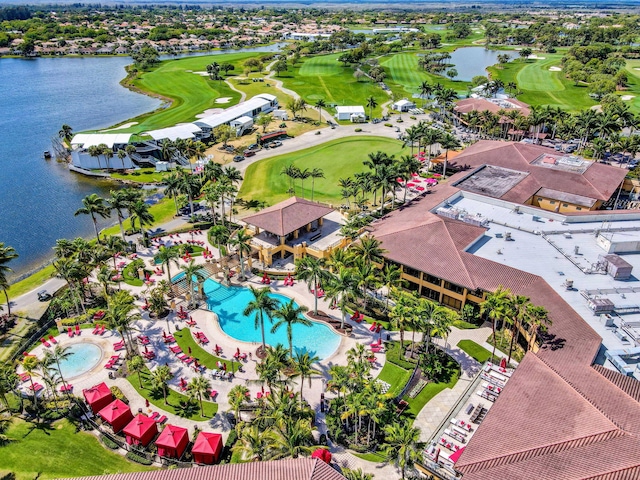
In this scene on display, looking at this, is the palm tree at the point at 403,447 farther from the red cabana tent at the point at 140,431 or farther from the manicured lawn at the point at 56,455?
the red cabana tent at the point at 140,431

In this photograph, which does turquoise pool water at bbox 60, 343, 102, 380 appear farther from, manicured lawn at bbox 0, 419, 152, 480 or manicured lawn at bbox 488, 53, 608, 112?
manicured lawn at bbox 488, 53, 608, 112

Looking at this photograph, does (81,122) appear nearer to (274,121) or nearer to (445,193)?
(274,121)

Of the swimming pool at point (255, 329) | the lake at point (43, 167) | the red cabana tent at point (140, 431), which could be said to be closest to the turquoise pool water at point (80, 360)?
the red cabana tent at point (140, 431)

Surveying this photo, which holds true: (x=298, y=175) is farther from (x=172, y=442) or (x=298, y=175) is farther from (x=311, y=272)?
(x=172, y=442)

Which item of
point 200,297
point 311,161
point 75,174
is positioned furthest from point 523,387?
point 75,174

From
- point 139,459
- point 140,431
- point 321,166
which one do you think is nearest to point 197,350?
point 140,431

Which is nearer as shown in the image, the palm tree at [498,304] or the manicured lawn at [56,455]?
the manicured lawn at [56,455]

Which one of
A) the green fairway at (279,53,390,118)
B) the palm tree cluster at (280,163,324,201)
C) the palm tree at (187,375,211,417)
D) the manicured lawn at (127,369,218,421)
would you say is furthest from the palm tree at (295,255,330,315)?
the green fairway at (279,53,390,118)
